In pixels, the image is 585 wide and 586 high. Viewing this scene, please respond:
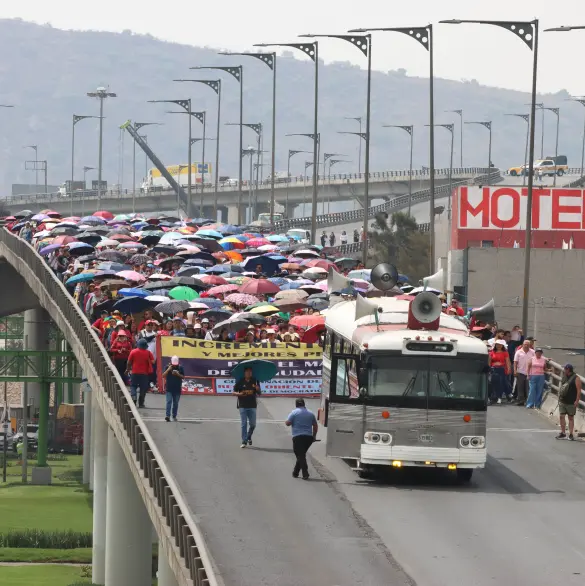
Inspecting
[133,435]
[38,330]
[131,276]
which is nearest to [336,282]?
[133,435]

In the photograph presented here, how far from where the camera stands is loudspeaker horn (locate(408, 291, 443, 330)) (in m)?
24.5

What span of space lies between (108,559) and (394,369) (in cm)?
1138

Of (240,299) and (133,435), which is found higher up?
(240,299)

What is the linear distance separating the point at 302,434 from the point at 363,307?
7.80 feet

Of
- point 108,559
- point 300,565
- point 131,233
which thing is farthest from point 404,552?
point 131,233

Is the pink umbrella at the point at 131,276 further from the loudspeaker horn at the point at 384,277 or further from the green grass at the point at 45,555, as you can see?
the loudspeaker horn at the point at 384,277

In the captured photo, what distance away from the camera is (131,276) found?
42.9 metres

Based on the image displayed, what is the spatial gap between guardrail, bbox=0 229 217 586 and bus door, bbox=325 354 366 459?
261 cm

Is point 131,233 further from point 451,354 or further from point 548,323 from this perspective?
point 451,354

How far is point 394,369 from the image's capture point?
24.1 metres

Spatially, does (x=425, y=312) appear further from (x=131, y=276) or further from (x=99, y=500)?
(x=131, y=276)

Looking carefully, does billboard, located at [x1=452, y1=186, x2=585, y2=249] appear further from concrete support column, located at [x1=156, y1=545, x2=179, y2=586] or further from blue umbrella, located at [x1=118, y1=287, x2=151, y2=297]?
concrete support column, located at [x1=156, y1=545, x2=179, y2=586]

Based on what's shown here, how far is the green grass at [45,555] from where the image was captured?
153 feet

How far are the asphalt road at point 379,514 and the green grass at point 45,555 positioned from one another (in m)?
18.2
